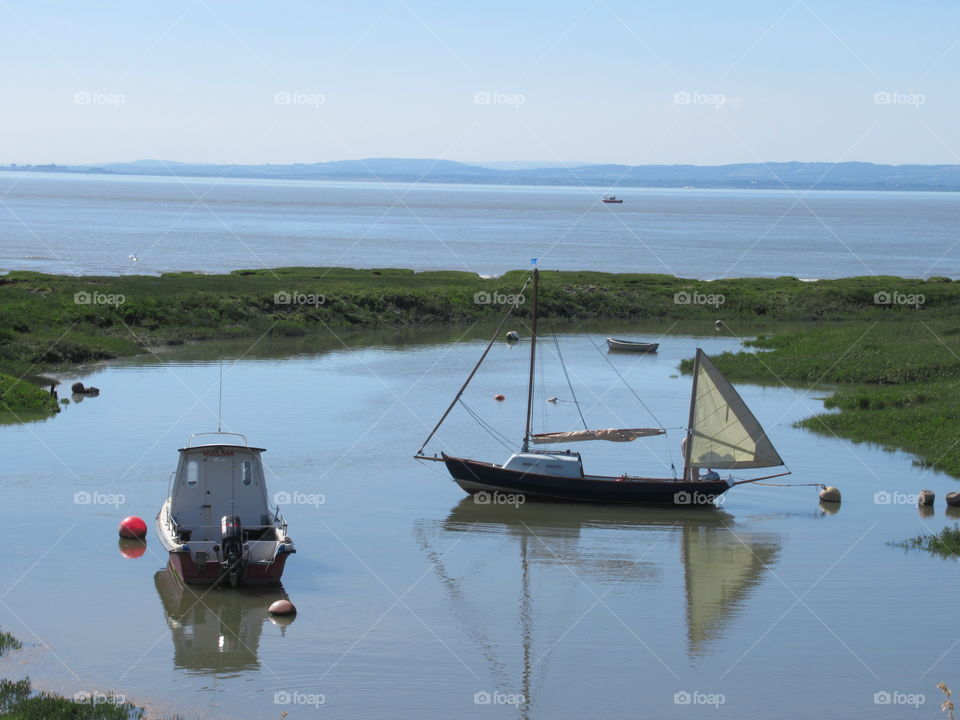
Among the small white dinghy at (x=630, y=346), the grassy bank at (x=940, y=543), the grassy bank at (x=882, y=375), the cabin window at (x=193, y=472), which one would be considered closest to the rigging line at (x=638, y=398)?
the small white dinghy at (x=630, y=346)

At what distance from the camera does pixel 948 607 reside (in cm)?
2602

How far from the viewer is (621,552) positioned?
30500 mm

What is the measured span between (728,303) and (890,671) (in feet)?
237

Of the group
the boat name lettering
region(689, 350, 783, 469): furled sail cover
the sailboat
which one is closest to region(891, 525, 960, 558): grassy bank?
the sailboat

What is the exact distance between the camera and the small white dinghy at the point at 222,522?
25969 millimetres

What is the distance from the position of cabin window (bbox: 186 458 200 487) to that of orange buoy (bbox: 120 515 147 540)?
331 cm

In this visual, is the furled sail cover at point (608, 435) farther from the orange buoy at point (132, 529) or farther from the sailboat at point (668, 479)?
the orange buoy at point (132, 529)

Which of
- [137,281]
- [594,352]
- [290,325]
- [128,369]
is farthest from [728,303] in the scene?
[128,369]

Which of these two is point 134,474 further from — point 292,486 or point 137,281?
point 137,281

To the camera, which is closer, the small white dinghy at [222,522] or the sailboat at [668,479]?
the small white dinghy at [222,522]

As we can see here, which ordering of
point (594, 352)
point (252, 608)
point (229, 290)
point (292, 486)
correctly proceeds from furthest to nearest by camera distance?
point (229, 290)
point (594, 352)
point (292, 486)
point (252, 608)

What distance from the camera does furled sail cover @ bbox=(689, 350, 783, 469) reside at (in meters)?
35.2

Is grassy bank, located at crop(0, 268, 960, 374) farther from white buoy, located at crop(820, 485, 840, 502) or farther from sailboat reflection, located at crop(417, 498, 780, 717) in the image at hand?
white buoy, located at crop(820, 485, 840, 502)

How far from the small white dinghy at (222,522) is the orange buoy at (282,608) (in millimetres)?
1514
